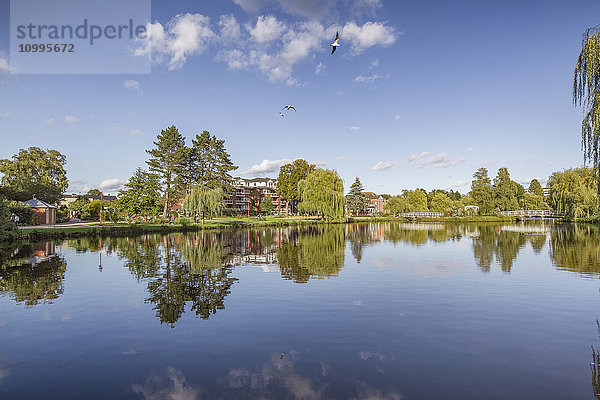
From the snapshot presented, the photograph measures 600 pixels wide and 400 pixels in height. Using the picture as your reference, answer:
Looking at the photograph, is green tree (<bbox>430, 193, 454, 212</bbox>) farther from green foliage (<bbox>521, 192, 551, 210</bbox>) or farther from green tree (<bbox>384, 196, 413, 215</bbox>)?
green foliage (<bbox>521, 192, 551, 210</bbox>)

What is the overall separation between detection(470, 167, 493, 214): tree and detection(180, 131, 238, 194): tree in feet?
232

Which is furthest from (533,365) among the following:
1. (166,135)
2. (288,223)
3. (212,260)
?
(166,135)

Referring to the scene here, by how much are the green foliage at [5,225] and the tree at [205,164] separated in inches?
1475

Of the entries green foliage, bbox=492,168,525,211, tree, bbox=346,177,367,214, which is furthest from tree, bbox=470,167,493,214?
tree, bbox=346,177,367,214

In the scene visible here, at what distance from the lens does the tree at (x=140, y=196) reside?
5481 cm

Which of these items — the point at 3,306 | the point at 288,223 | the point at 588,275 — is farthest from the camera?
the point at 288,223

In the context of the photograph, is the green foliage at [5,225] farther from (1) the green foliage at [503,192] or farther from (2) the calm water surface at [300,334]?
(1) the green foliage at [503,192]

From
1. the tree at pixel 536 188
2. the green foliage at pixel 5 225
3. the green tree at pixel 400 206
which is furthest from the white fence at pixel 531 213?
the green foliage at pixel 5 225

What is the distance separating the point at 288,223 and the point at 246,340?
5674 centimetres

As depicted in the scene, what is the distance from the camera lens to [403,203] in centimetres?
10900

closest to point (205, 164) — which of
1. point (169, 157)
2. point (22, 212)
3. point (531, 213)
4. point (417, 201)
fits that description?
point (169, 157)

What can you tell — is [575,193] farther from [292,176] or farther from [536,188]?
[536,188]

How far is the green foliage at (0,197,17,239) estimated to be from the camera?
105 ft

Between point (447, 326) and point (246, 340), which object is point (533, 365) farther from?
point (246, 340)
